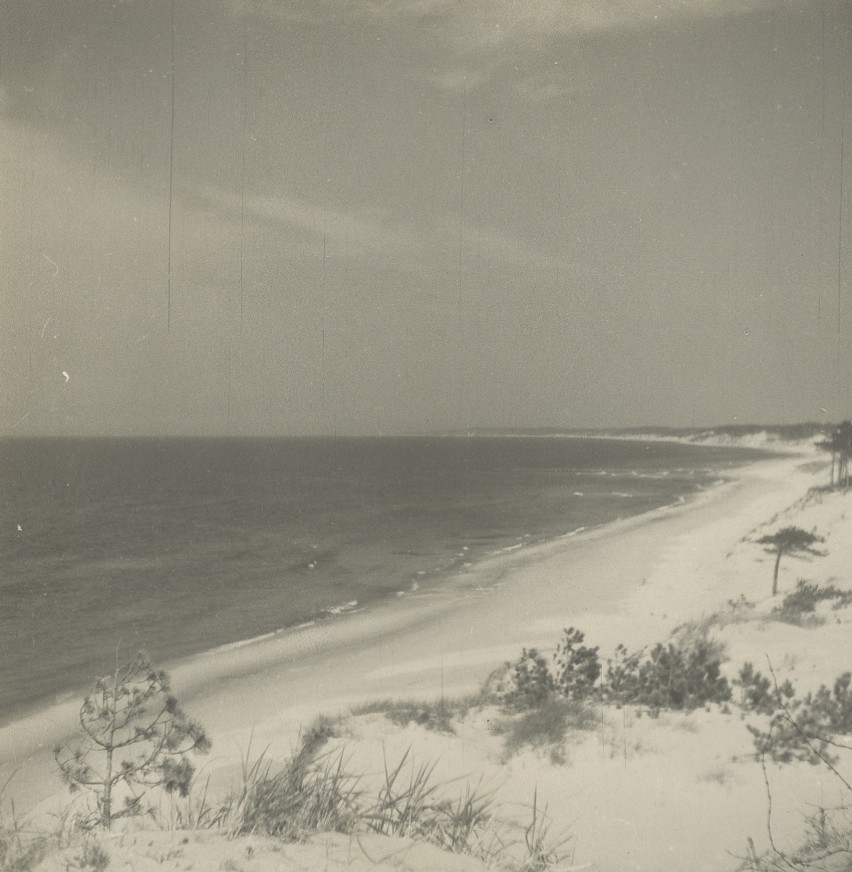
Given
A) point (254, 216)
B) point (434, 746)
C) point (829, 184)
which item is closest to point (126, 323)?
point (254, 216)

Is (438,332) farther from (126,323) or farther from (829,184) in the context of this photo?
(829,184)

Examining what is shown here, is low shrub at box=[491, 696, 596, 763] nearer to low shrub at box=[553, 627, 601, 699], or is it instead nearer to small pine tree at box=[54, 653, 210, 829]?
low shrub at box=[553, 627, 601, 699]

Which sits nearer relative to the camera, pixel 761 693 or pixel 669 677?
pixel 761 693

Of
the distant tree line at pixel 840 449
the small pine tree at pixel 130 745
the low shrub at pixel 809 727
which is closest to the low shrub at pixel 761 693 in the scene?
the low shrub at pixel 809 727

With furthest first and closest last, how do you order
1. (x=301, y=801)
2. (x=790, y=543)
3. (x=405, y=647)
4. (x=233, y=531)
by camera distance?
(x=233, y=531) → (x=790, y=543) → (x=405, y=647) → (x=301, y=801)

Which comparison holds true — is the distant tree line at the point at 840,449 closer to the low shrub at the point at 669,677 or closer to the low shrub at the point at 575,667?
the low shrub at the point at 669,677

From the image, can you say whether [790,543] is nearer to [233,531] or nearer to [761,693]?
[761,693]

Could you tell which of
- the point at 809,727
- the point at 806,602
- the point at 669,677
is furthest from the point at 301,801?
the point at 806,602

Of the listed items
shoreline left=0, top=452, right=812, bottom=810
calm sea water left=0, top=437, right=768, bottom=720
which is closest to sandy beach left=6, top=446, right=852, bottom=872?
shoreline left=0, top=452, right=812, bottom=810
